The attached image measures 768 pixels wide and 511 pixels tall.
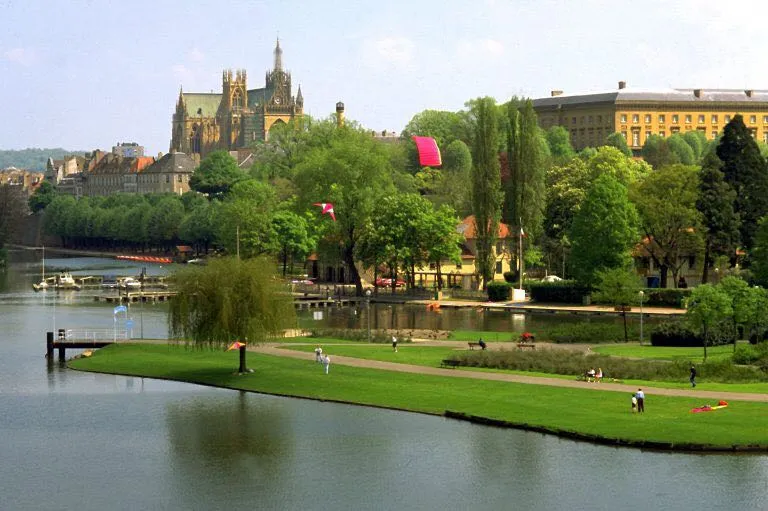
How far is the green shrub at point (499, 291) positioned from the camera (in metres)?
137

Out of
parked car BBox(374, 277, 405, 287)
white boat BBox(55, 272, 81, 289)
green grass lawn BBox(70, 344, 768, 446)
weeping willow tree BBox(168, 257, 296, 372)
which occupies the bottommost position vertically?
green grass lawn BBox(70, 344, 768, 446)

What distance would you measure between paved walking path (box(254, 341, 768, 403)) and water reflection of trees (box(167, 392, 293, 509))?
945 centimetres

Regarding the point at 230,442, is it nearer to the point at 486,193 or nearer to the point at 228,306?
the point at 228,306

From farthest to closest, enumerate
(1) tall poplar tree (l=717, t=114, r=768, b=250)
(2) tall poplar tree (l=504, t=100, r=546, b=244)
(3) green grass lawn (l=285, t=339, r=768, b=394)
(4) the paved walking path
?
(2) tall poplar tree (l=504, t=100, r=546, b=244), (1) tall poplar tree (l=717, t=114, r=768, b=250), (3) green grass lawn (l=285, t=339, r=768, b=394), (4) the paved walking path

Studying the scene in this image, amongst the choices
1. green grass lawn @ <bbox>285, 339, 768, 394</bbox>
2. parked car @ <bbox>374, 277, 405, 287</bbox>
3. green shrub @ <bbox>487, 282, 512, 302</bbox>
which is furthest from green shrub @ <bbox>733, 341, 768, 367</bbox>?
parked car @ <bbox>374, 277, 405, 287</bbox>

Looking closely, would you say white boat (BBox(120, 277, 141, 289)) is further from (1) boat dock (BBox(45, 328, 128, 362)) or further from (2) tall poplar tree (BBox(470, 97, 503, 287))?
(1) boat dock (BBox(45, 328, 128, 362))

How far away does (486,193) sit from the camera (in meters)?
142

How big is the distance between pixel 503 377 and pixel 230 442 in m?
18.3

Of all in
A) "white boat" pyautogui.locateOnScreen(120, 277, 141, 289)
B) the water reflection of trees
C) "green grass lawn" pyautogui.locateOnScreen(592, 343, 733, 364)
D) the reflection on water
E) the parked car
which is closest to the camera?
the water reflection of trees

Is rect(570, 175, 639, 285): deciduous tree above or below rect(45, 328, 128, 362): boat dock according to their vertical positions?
above

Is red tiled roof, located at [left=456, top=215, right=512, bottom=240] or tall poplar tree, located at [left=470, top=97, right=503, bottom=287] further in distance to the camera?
red tiled roof, located at [left=456, top=215, right=512, bottom=240]

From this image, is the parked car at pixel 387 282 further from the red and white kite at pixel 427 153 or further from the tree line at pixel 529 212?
the red and white kite at pixel 427 153

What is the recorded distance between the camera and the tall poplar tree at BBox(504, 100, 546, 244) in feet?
468

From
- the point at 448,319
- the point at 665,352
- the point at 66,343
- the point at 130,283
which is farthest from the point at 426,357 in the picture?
the point at 130,283
